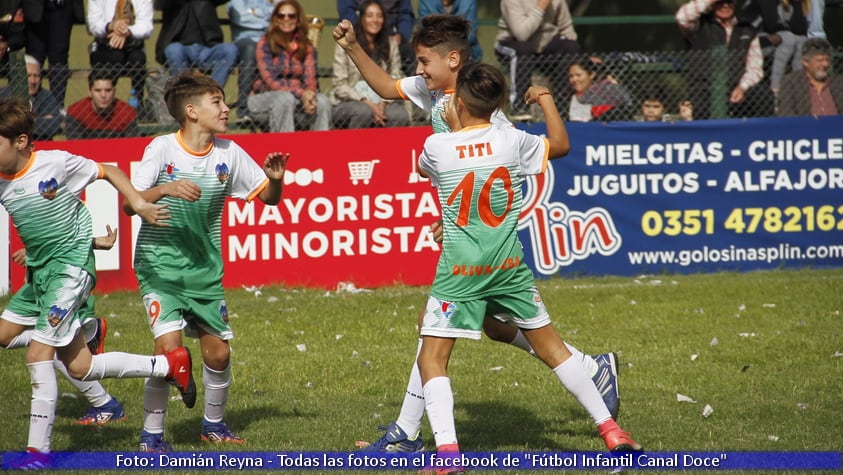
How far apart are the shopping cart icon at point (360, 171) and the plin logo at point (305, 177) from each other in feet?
0.96

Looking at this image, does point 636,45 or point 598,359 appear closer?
point 598,359

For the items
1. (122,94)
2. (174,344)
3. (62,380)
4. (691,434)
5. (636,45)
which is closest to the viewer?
(174,344)

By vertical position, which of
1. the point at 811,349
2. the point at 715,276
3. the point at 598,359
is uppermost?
the point at 598,359

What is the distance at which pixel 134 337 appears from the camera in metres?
9.57

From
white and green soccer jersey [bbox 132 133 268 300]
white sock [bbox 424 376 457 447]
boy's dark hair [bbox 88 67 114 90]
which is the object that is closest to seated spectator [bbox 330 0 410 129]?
boy's dark hair [bbox 88 67 114 90]

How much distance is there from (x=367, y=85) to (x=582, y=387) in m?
6.89

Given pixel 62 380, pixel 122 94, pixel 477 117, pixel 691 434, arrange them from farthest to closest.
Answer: pixel 122 94
pixel 62 380
pixel 691 434
pixel 477 117

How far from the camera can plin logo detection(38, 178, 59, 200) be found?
6101mm

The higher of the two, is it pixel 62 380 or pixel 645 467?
pixel 645 467

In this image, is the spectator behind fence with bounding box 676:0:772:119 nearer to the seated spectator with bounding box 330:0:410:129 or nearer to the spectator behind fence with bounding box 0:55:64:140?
the seated spectator with bounding box 330:0:410:129

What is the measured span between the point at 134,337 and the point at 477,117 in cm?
486

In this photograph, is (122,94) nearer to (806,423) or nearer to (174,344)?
(174,344)

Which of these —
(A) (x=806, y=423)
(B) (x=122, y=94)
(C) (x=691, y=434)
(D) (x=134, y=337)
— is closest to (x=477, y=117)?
(C) (x=691, y=434)

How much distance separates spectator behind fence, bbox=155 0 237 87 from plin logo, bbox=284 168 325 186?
1496 millimetres
